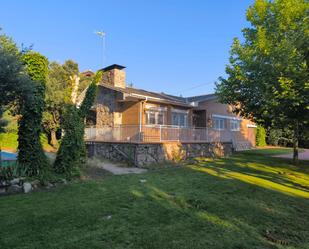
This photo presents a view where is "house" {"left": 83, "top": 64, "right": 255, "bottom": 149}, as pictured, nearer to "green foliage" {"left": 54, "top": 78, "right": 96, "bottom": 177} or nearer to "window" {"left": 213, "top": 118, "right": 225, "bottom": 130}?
"window" {"left": 213, "top": 118, "right": 225, "bottom": 130}

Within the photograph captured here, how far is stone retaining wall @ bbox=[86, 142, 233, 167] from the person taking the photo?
562 inches

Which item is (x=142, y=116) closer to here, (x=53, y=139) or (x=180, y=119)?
(x=180, y=119)

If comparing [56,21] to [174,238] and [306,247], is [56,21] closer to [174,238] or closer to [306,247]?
[174,238]

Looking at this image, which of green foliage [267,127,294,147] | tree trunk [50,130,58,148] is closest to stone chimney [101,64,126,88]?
tree trunk [50,130,58,148]

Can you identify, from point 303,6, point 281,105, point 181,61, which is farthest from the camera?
point 181,61

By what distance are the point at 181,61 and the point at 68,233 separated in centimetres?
2663

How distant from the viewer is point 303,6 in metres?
12.2

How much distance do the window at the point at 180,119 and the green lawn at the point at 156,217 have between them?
12.0 meters

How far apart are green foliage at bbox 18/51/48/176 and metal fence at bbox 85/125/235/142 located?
6907mm

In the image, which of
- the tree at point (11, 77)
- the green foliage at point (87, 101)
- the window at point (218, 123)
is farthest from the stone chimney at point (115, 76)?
the tree at point (11, 77)

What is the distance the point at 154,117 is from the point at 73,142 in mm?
9827

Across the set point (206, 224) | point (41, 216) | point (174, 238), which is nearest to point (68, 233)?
point (41, 216)

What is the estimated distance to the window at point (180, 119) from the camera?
2047 centimetres

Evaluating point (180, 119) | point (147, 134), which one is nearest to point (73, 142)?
point (147, 134)
